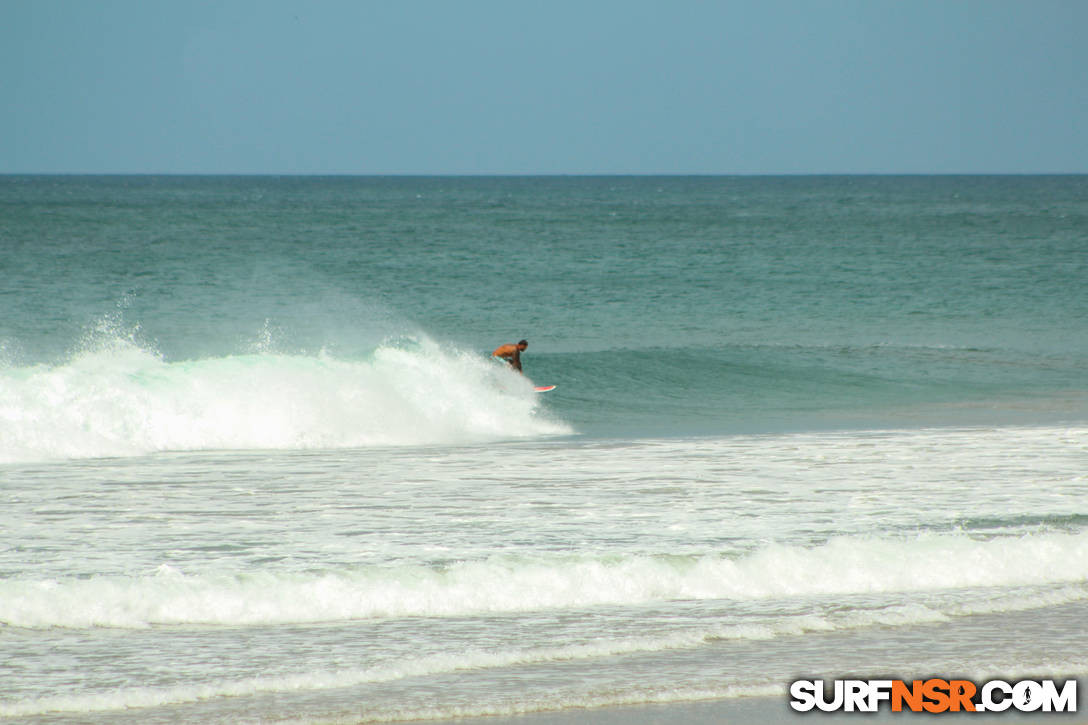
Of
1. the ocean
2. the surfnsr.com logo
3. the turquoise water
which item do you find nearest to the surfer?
the ocean

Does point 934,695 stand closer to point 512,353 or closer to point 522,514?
point 522,514

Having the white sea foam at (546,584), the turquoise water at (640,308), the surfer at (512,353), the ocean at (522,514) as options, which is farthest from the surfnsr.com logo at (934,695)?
the surfer at (512,353)

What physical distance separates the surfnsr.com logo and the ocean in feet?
0.41

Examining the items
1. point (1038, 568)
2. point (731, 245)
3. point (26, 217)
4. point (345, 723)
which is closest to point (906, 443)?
point (1038, 568)

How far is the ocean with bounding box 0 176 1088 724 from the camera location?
19.8 ft

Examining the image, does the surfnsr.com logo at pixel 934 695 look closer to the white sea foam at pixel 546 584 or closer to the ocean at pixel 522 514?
the ocean at pixel 522 514

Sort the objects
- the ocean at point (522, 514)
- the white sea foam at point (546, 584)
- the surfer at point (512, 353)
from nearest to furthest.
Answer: the ocean at point (522, 514), the white sea foam at point (546, 584), the surfer at point (512, 353)

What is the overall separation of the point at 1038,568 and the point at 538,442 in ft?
24.8

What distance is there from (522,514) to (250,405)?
6702 mm

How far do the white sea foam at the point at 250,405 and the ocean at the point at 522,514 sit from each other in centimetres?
5

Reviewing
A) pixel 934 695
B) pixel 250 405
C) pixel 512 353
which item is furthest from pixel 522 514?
pixel 512 353

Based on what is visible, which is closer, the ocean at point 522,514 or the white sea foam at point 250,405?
the ocean at point 522,514

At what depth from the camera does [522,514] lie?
952 cm

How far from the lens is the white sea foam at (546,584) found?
6.96 m
